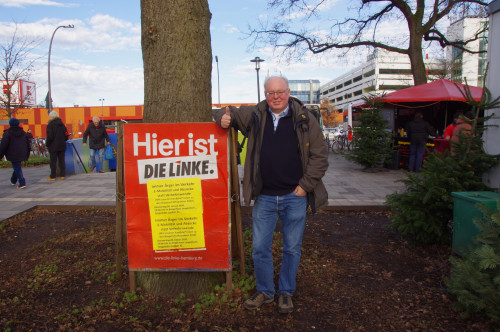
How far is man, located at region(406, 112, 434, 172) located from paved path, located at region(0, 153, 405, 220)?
877mm

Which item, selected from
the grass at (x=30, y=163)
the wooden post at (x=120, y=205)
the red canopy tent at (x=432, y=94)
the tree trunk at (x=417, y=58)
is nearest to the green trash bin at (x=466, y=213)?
the wooden post at (x=120, y=205)

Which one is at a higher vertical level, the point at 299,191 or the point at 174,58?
the point at 174,58

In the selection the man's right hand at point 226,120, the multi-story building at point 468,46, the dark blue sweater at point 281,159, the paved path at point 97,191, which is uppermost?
the multi-story building at point 468,46

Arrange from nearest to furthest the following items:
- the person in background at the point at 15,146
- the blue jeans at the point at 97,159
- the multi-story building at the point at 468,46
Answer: the person in background at the point at 15,146 → the blue jeans at the point at 97,159 → the multi-story building at the point at 468,46

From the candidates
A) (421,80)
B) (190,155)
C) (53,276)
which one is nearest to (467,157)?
(190,155)

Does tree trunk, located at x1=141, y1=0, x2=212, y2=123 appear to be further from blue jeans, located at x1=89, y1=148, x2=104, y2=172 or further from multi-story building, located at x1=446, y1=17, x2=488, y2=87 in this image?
blue jeans, located at x1=89, y1=148, x2=104, y2=172

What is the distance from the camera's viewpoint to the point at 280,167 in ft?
9.41

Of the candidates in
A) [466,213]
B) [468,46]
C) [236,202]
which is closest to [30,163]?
[236,202]

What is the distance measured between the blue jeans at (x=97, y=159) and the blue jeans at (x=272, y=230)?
9.99 metres

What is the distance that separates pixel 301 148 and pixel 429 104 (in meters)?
11.5

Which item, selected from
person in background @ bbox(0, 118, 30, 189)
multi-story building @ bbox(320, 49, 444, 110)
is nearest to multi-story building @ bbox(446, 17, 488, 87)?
person in background @ bbox(0, 118, 30, 189)

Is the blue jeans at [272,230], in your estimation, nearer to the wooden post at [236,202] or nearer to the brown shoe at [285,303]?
the brown shoe at [285,303]

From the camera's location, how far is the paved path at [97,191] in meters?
6.64

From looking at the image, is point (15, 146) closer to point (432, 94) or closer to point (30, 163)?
point (30, 163)
